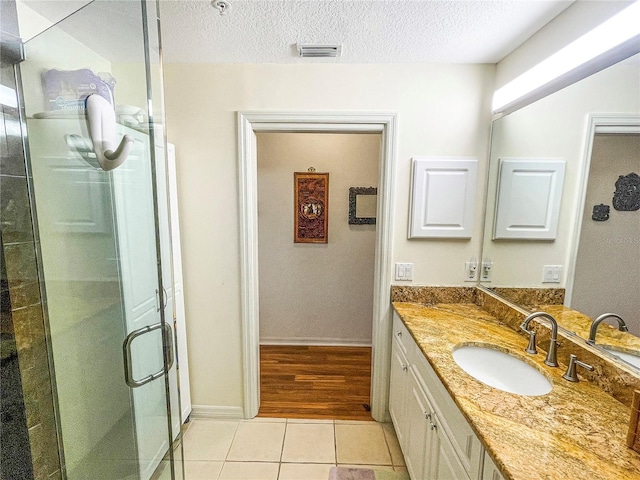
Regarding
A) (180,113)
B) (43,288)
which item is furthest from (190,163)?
(43,288)

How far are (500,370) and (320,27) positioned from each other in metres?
1.92

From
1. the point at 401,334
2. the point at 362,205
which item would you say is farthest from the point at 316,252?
the point at 401,334

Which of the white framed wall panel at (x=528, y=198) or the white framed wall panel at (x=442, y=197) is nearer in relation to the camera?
the white framed wall panel at (x=528, y=198)

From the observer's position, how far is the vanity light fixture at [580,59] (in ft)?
3.22

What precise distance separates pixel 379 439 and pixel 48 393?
1830 mm

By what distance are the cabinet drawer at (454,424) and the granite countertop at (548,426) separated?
73mm

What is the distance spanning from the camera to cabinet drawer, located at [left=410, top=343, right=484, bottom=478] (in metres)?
0.87

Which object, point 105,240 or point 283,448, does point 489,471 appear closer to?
point 283,448

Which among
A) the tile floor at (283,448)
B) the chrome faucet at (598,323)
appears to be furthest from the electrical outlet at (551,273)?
the tile floor at (283,448)

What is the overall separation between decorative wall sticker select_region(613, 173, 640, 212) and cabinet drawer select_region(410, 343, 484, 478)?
956 mm

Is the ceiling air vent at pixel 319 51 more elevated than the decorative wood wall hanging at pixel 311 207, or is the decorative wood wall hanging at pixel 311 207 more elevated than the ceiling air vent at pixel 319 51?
the ceiling air vent at pixel 319 51

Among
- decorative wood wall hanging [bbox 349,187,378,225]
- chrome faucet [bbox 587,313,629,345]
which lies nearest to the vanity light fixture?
chrome faucet [bbox 587,313,629,345]

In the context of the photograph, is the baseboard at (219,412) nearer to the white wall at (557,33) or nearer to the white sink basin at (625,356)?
the white sink basin at (625,356)

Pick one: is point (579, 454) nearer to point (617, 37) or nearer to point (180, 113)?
point (617, 37)
